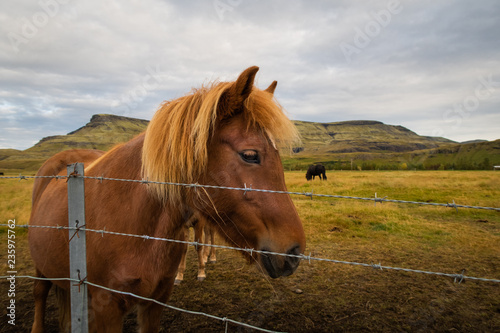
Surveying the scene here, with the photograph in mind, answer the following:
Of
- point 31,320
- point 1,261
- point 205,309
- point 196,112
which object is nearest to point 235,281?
→ point 205,309

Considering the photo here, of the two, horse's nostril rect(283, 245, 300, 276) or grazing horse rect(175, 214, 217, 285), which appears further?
grazing horse rect(175, 214, 217, 285)

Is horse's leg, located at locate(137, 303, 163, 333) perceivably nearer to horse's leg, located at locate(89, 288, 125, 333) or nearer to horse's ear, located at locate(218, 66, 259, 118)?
horse's leg, located at locate(89, 288, 125, 333)

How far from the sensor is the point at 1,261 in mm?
5719

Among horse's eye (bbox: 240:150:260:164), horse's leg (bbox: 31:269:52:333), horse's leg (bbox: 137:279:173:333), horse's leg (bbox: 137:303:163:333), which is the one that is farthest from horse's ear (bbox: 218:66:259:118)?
horse's leg (bbox: 31:269:52:333)

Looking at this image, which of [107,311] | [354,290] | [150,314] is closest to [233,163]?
[107,311]

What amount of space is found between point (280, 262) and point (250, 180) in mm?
557

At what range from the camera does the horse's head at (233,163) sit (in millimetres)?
1656

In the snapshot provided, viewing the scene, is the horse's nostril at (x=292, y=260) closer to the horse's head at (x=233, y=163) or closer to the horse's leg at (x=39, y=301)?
the horse's head at (x=233, y=163)

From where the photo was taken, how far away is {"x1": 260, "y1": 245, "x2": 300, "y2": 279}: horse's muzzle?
61.6 inches

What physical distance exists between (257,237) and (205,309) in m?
3.01

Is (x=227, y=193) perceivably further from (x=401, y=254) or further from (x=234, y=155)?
→ (x=401, y=254)

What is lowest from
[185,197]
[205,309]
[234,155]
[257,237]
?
[205,309]

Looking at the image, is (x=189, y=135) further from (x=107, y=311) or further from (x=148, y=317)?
(x=148, y=317)

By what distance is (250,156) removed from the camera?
171 cm
